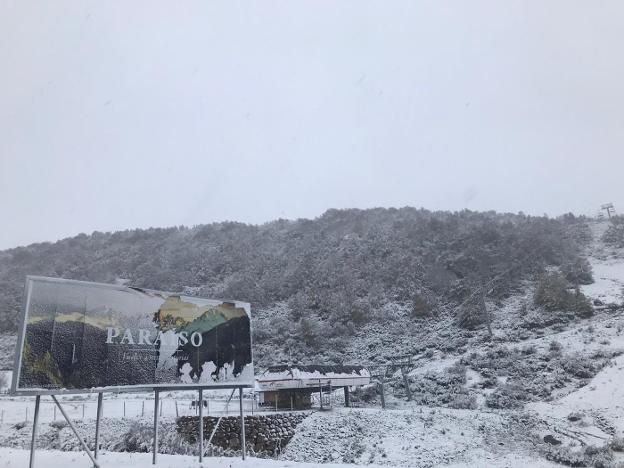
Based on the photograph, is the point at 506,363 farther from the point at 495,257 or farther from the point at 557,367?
the point at 495,257

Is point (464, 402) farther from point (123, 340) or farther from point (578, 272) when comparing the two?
point (578, 272)

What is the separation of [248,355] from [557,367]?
982 inches

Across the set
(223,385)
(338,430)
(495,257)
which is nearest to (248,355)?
(223,385)

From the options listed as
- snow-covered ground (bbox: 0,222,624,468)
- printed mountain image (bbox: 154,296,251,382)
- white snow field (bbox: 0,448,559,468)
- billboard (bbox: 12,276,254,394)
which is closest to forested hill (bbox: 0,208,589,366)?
snow-covered ground (bbox: 0,222,624,468)

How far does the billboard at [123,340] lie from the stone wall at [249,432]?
7900 mm

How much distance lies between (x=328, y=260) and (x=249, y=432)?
4115cm

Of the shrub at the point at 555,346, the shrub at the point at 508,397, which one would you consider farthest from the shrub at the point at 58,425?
the shrub at the point at 555,346

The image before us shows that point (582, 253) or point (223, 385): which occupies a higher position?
point (582, 253)

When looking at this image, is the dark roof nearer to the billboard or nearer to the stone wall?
the stone wall

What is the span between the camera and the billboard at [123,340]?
13.5 meters

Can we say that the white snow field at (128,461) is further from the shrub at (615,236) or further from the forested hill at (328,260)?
the shrub at (615,236)

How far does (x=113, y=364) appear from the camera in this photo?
14.8 metres

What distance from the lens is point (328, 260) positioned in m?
64.9

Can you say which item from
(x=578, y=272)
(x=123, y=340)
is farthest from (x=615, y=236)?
(x=123, y=340)
